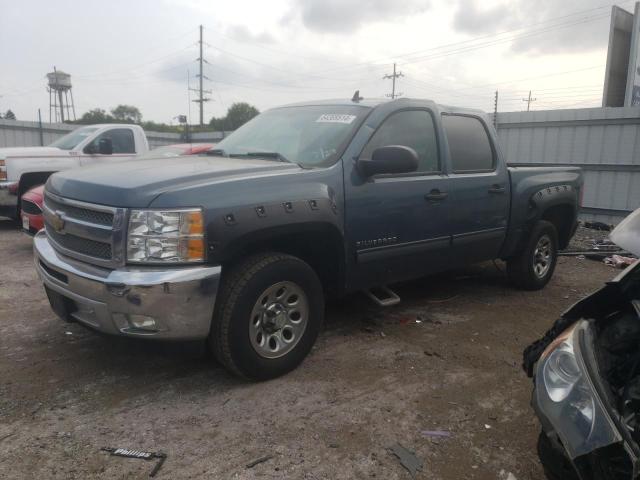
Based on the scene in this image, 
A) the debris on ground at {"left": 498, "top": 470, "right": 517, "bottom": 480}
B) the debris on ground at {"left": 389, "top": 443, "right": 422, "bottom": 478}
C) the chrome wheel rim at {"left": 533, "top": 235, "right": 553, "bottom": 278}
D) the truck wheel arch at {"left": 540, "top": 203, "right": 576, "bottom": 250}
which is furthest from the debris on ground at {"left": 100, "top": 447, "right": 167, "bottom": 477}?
the truck wheel arch at {"left": 540, "top": 203, "right": 576, "bottom": 250}

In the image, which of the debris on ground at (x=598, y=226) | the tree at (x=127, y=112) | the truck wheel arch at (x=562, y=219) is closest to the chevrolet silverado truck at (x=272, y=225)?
the truck wheel arch at (x=562, y=219)

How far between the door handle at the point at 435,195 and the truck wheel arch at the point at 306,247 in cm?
98

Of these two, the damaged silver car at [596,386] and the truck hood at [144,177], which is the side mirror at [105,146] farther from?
the damaged silver car at [596,386]

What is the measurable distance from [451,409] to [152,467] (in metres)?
1.70

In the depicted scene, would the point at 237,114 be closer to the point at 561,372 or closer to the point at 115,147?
the point at 115,147

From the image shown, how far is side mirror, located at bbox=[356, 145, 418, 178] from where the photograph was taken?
359cm

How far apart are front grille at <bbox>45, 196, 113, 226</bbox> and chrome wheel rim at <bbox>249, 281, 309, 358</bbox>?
3.22 feet

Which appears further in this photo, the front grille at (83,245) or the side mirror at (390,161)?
the side mirror at (390,161)

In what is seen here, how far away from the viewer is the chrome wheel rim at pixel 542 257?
5.65m

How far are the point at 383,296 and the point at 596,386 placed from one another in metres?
2.77

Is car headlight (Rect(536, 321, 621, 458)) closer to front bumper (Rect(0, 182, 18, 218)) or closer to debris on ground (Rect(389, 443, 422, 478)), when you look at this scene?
debris on ground (Rect(389, 443, 422, 478))

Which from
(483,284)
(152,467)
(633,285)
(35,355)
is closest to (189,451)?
(152,467)

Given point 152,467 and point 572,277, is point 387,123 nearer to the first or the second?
point 152,467

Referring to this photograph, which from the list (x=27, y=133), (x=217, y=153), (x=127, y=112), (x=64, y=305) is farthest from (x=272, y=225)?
(x=127, y=112)
